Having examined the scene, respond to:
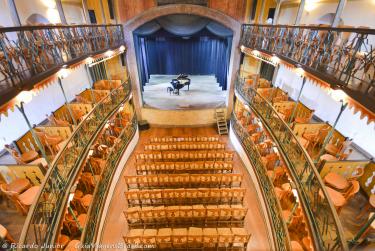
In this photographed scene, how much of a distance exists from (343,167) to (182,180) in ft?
17.5

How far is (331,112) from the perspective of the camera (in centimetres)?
842

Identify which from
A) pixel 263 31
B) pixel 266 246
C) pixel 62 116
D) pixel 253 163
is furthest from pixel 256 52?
pixel 62 116

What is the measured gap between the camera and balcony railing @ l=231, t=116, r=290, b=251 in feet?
18.4

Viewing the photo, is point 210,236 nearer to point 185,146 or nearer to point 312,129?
point 312,129

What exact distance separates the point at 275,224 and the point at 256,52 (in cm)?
658

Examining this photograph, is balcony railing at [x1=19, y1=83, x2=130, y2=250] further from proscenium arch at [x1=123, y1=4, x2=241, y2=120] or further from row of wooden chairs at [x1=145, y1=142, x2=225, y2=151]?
proscenium arch at [x1=123, y1=4, x2=241, y2=120]

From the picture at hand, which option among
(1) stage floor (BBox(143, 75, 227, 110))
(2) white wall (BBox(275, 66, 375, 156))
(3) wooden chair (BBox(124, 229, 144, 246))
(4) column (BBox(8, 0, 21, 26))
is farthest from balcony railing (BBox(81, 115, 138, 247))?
(2) white wall (BBox(275, 66, 375, 156))

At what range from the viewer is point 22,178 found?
5582 mm

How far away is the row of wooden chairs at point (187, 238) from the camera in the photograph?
6125 millimetres

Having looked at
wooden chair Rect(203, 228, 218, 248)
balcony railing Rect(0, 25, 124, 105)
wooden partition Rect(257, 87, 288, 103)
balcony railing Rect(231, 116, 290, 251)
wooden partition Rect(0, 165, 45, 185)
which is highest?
balcony railing Rect(0, 25, 124, 105)

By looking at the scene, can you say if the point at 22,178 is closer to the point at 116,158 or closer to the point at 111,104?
the point at 116,158

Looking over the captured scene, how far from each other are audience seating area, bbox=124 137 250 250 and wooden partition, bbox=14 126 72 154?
2738 mm

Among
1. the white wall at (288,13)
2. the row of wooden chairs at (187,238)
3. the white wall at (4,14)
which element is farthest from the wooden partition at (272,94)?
the white wall at (4,14)

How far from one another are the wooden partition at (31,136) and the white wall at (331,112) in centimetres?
956
